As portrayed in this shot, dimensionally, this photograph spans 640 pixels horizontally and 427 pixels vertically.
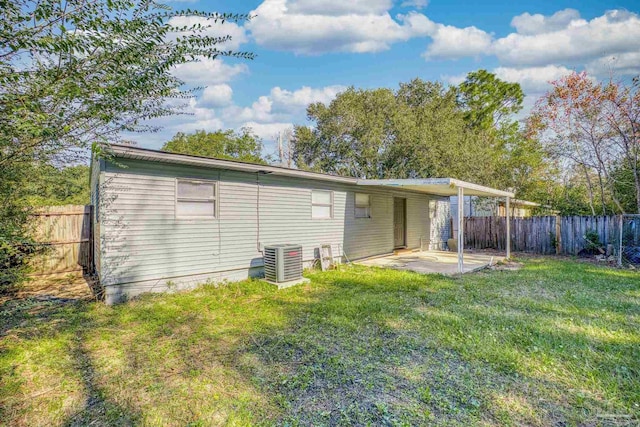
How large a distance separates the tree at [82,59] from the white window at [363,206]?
25.7ft

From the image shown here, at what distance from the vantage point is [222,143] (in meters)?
26.6

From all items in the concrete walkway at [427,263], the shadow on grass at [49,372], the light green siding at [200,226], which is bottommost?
the shadow on grass at [49,372]

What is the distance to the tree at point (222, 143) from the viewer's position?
2603 centimetres

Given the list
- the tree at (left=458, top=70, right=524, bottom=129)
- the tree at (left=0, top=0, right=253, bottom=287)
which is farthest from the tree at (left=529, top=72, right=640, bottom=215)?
the tree at (left=0, top=0, right=253, bottom=287)

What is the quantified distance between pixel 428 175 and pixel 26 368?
15.4 meters

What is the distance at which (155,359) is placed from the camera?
3475 mm

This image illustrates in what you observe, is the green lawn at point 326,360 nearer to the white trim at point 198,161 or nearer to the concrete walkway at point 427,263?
the white trim at point 198,161

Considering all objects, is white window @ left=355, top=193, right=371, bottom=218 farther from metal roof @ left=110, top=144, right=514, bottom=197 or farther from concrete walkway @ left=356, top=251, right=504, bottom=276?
concrete walkway @ left=356, top=251, right=504, bottom=276

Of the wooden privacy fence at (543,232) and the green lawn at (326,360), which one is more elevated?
the wooden privacy fence at (543,232)

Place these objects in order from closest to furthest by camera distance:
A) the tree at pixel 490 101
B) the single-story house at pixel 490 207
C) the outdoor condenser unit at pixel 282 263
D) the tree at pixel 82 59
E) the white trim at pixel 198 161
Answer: the tree at pixel 82 59 → the white trim at pixel 198 161 → the outdoor condenser unit at pixel 282 263 → the single-story house at pixel 490 207 → the tree at pixel 490 101

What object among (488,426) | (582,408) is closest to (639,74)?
(582,408)

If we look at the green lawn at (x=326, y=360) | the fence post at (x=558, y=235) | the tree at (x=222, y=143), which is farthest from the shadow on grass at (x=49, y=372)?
the tree at (x=222, y=143)

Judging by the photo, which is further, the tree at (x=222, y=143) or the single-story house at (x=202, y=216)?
the tree at (x=222, y=143)

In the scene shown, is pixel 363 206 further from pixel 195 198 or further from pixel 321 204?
pixel 195 198
